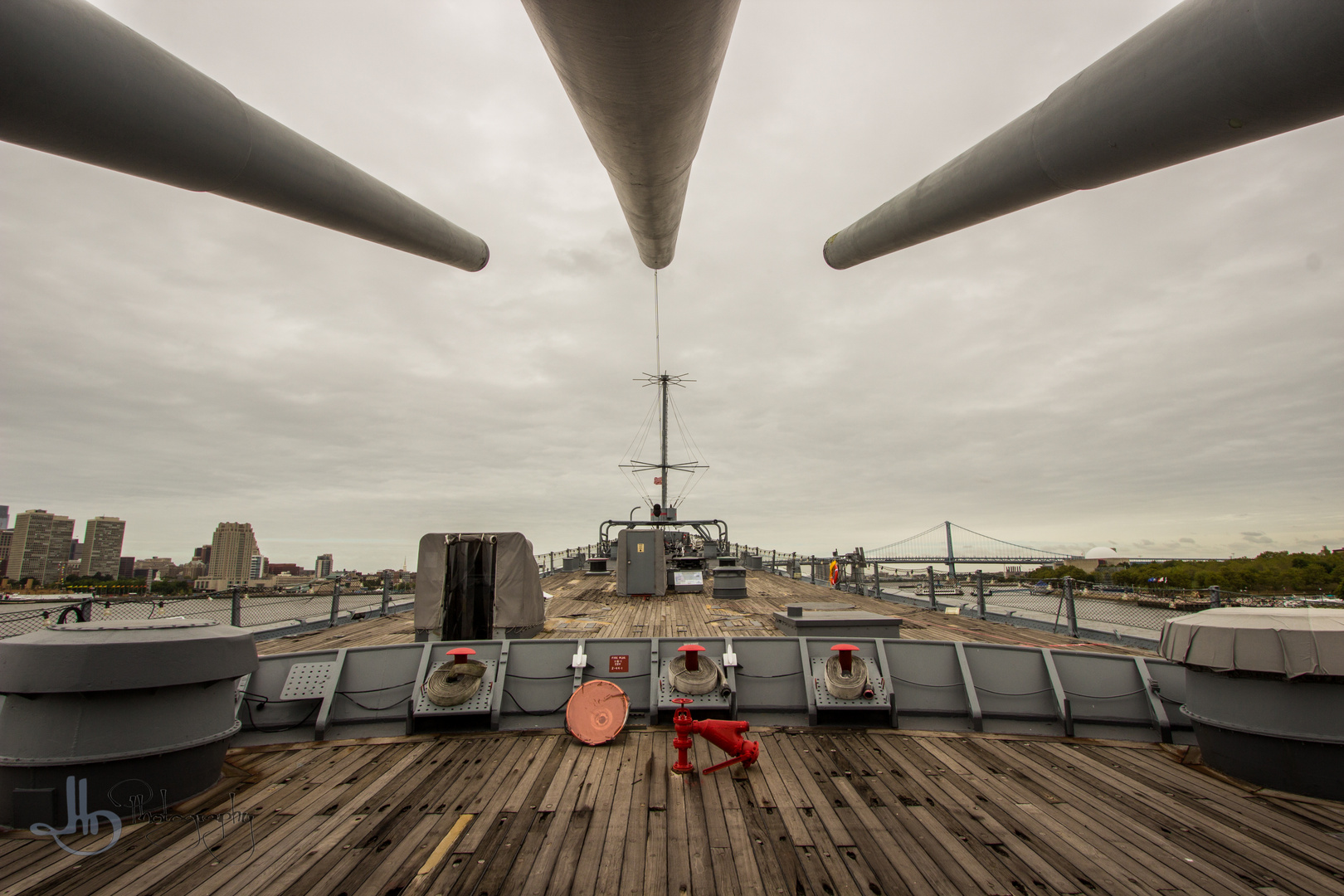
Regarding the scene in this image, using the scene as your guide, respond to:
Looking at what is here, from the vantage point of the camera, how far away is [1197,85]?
Answer: 113 centimetres

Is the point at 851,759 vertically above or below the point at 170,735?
below

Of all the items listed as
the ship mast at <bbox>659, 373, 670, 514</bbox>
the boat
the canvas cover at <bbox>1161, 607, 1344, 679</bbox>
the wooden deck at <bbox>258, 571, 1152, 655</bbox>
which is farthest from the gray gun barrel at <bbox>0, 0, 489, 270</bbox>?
the ship mast at <bbox>659, 373, 670, 514</bbox>

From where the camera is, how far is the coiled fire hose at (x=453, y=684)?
19.7ft

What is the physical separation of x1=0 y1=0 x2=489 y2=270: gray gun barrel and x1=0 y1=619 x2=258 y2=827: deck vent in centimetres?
420

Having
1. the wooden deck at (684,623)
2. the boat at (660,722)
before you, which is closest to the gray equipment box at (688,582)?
the wooden deck at (684,623)

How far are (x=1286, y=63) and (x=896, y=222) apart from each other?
1.42 metres

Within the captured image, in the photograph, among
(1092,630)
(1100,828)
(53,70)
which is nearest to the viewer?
(53,70)

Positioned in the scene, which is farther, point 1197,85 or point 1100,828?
point 1100,828

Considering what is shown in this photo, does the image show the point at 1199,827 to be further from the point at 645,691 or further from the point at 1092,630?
the point at 1092,630

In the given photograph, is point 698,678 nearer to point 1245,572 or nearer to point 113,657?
point 113,657

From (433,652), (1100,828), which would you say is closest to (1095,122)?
(1100,828)

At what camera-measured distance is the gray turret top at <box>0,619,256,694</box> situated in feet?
13.8

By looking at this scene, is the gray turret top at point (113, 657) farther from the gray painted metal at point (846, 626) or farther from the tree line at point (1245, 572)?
the tree line at point (1245, 572)

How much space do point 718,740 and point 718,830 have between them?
874 millimetres
